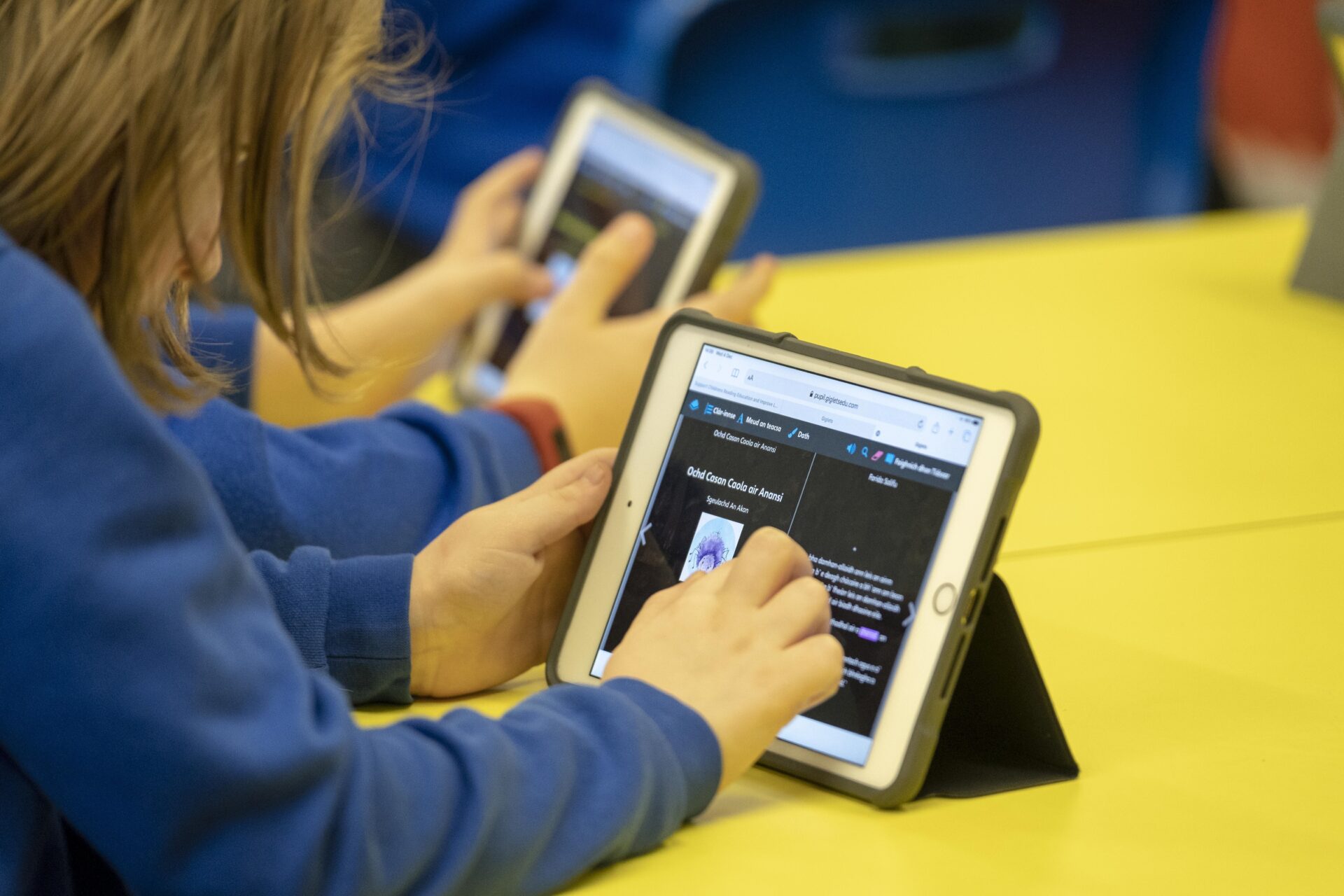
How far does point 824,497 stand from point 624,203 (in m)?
0.54

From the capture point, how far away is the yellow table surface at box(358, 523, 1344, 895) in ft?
1.56

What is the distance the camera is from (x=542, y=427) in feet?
2.65

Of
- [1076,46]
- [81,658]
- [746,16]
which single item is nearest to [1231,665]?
[81,658]

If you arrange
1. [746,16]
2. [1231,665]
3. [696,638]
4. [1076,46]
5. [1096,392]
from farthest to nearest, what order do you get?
[1076,46]
[746,16]
[1096,392]
[1231,665]
[696,638]

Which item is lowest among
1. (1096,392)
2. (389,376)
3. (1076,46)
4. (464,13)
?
(389,376)

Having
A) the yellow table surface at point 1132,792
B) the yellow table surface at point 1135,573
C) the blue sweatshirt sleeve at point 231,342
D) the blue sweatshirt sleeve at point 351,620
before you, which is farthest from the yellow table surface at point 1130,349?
the blue sweatshirt sleeve at point 231,342

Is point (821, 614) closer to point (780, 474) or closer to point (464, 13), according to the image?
point (780, 474)

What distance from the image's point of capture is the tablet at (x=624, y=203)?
0.99 m

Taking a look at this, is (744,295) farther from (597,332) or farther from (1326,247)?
(1326,247)

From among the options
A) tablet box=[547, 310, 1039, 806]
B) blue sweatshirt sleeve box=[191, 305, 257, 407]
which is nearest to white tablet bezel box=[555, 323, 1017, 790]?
tablet box=[547, 310, 1039, 806]

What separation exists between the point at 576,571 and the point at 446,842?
181 millimetres

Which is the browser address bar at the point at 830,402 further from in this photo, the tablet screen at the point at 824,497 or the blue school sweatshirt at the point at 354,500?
the blue school sweatshirt at the point at 354,500

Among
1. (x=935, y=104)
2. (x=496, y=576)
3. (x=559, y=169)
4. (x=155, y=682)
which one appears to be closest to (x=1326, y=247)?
(x=559, y=169)

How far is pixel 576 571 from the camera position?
1.95ft
